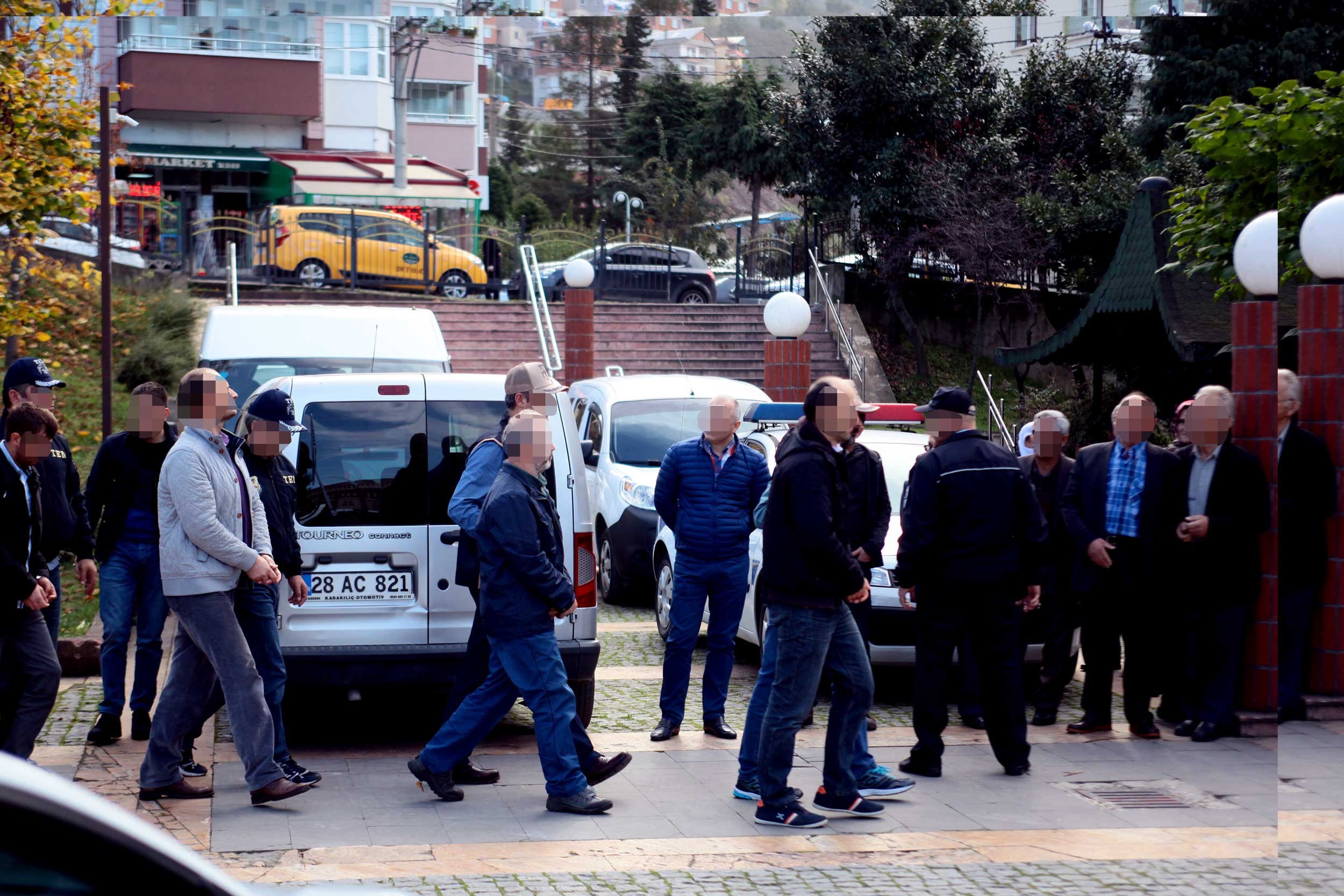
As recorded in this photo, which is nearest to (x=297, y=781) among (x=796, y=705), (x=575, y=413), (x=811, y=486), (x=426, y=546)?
(x=426, y=546)

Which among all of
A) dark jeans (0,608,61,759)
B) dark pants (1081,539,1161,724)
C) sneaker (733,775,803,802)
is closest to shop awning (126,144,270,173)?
A: dark jeans (0,608,61,759)

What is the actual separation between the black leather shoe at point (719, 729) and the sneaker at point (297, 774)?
2287mm

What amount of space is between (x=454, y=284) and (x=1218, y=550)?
24101mm

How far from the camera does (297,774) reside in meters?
6.81

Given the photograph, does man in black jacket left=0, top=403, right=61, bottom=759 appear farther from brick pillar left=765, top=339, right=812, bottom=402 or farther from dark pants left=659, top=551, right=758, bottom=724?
brick pillar left=765, top=339, right=812, bottom=402

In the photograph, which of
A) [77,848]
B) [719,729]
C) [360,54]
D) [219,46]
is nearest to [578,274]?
[719,729]

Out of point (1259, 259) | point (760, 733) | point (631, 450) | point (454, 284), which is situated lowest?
point (760, 733)

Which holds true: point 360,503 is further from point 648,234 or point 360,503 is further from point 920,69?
point 648,234

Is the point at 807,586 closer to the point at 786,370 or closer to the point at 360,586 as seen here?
the point at 360,586

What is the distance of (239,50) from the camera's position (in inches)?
1553

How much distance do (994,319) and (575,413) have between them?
53.3 ft

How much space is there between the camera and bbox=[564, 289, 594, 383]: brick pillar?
21.4 metres

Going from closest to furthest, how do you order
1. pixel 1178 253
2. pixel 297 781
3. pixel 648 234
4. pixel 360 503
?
pixel 297 781, pixel 360 503, pixel 1178 253, pixel 648 234

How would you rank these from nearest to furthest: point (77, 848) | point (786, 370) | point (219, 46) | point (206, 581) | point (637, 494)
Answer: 1. point (77, 848)
2. point (206, 581)
3. point (637, 494)
4. point (786, 370)
5. point (219, 46)
